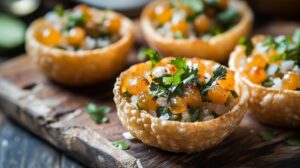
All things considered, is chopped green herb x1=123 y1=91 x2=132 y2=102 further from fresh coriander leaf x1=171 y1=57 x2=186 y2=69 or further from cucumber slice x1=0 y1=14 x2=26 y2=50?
cucumber slice x1=0 y1=14 x2=26 y2=50

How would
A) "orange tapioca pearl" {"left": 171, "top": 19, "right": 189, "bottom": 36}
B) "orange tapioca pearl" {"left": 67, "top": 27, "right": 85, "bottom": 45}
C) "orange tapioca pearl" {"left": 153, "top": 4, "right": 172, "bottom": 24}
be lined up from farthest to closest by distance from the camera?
"orange tapioca pearl" {"left": 153, "top": 4, "right": 172, "bottom": 24}, "orange tapioca pearl" {"left": 171, "top": 19, "right": 189, "bottom": 36}, "orange tapioca pearl" {"left": 67, "top": 27, "right": 85, "bottom": 45}

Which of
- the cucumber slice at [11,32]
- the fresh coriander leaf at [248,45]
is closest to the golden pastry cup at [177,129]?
the fresh coriander leaf at [248,45]

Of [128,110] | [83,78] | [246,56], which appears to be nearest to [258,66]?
[246,56]

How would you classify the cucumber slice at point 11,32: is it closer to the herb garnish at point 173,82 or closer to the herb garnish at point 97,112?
the herb garnish at point 97,112

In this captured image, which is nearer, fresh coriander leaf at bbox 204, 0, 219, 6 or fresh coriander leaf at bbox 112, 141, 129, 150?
fresh coriander leaf at bbox 112, 141, 129, 150

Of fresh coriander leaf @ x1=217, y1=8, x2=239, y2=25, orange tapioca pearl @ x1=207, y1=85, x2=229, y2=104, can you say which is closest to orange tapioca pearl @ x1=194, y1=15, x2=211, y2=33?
fresh coriander leaf @ x1=217, y1=8, x2=239, y2=25

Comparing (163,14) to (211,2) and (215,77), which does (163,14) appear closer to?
(211,2)

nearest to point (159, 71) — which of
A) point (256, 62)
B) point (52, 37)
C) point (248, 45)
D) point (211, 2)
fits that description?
point (256, 62)
